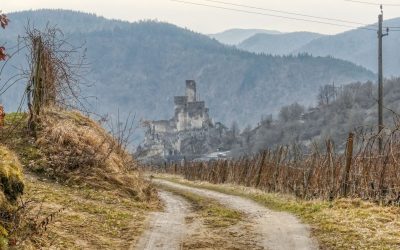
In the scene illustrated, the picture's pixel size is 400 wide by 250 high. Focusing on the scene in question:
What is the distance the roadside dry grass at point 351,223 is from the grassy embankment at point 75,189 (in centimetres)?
314

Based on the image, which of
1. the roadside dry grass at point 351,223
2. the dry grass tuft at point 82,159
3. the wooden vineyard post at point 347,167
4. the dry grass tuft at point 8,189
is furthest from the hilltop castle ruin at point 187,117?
the dry grass tuft at point 8,189

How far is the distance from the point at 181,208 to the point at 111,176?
1981 millimetres

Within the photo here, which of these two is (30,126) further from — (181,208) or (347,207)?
(347,207)

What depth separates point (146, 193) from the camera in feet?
51.5

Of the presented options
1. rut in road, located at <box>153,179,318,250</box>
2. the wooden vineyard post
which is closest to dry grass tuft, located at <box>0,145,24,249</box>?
rut in road, located at <box>153,179,318,250</box>

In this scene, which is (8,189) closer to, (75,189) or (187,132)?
(75,189)

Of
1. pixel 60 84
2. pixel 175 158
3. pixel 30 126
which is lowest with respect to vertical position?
pixel 175 158

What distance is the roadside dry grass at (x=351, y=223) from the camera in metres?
8.91

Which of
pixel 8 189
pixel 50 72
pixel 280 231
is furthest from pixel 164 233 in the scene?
pixel 50 72

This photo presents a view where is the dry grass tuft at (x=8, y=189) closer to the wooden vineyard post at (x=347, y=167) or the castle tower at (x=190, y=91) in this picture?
the wooden vineyard post at (x=347, y=167)

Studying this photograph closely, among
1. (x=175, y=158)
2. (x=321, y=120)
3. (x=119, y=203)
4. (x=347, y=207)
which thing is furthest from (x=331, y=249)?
(x=175, y=158)

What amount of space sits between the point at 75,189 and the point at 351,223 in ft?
19.8

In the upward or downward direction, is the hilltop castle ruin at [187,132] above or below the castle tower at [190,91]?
below

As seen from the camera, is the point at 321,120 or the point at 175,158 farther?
the point at 175,158
